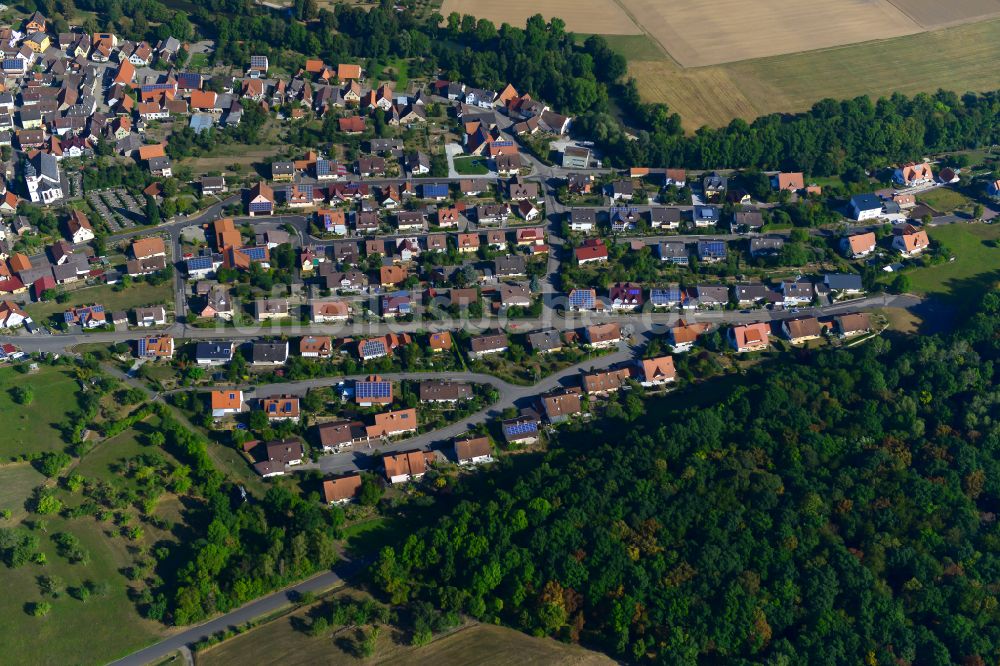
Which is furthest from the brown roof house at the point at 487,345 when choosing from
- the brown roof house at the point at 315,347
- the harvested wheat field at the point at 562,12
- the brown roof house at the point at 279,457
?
the harvested wheat field at the point at 562,12

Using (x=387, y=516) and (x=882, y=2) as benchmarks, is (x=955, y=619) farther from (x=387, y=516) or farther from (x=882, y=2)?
(x=882, y=2)

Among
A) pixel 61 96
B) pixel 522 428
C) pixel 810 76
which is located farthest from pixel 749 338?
pixel 61 96

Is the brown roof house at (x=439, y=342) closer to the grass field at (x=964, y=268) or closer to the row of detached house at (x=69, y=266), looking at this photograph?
the row of detached house at (x=69, y=266)

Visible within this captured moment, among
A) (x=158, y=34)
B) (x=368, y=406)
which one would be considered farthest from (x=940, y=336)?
(x=158, y=34)

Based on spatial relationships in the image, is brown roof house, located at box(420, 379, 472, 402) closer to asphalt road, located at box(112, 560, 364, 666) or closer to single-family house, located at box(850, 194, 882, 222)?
asphalt road, located at box(112, 560, 364, 666)

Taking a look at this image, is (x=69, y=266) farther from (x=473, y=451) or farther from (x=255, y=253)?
(x=473, y=451)

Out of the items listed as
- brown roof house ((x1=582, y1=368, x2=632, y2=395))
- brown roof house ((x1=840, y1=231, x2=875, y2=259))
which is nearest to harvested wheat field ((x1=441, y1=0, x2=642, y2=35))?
brown roof house ((x1=840, y1=231, x2=875, y2=259))
